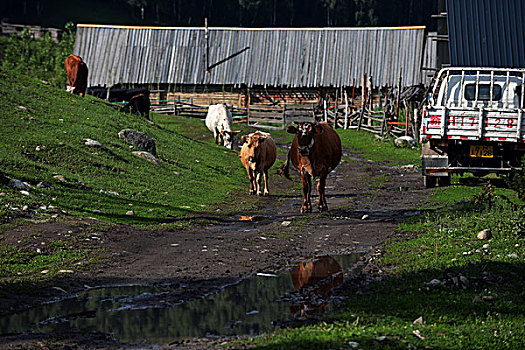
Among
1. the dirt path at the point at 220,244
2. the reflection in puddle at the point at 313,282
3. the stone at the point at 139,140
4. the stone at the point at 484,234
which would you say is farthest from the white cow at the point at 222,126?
the reflection in puddle at the point at 313,282

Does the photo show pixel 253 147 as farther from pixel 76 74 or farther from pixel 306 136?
pixel 76 74

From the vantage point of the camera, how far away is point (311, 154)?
48.9ft

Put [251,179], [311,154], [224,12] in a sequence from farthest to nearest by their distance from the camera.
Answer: [224,12] → [251,179] → [311,154]

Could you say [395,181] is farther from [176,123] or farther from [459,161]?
[176,123]

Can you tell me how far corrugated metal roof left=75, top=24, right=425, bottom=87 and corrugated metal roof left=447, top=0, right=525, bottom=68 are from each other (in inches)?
438

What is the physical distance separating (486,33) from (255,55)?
18.8 m

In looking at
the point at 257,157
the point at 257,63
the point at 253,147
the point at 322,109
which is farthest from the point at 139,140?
the point at 257,63

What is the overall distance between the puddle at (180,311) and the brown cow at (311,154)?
5980 mm

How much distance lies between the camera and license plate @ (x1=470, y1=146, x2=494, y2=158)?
55.7 ft

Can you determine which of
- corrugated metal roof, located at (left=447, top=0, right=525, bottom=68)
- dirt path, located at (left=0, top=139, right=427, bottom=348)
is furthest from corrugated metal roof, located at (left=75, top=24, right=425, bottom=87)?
dirt path, located at (left=0, top=139, right=427, bottom=348)

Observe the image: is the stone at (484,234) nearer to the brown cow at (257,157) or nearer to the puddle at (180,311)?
the puddle at (180,311)

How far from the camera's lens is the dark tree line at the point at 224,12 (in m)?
85.9

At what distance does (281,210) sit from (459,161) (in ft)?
16.8

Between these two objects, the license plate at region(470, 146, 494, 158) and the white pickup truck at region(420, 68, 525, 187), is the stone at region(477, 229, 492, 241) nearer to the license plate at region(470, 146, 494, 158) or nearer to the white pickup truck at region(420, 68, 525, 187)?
the white pickup truck at region(420, 68, 525, 187)
